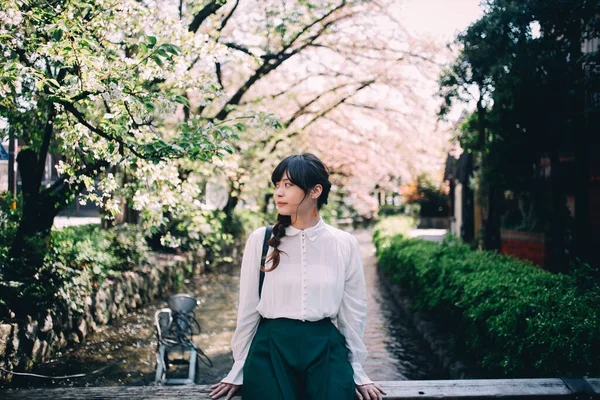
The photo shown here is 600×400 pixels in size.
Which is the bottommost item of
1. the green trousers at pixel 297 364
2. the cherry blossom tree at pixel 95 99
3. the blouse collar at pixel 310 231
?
the green trousers at pixel 297 364

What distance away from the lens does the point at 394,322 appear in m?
9.49

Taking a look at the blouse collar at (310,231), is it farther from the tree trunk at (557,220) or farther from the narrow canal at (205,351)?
the tree trunk at (557,220)

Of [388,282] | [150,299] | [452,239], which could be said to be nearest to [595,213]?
[452,239]

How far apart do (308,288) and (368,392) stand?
1.86 ft

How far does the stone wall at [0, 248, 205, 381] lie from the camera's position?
5.93 metres

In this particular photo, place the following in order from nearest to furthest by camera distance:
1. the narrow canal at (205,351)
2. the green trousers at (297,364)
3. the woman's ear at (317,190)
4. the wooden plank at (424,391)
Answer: the green trousers at (297,364)
the woman's ear at (317,190)
the wooden plank at (424,391)
the narrow canal at (205,351)

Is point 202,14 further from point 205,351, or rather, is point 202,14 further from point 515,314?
point 515,314

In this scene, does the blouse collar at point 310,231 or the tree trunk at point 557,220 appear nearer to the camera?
the blouse collar at point 310,231

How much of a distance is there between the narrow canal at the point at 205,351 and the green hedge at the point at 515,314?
29.4 inches

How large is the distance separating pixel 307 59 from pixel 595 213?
8.46 metres

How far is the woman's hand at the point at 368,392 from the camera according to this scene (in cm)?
240

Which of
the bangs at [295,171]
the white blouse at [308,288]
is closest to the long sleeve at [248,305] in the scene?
the white blouse at [308,288]

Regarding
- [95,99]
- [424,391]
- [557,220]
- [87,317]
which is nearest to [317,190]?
[424,391]

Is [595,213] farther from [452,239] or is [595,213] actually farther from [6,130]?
[6,130]
